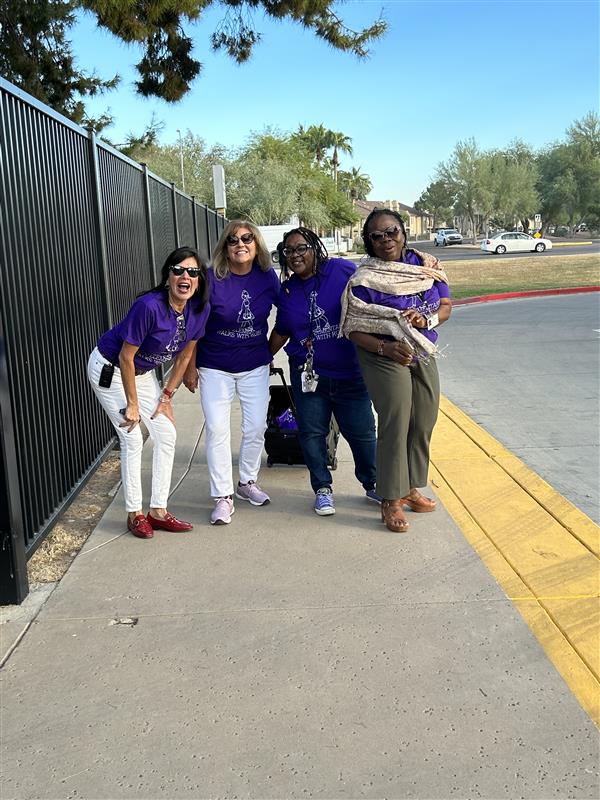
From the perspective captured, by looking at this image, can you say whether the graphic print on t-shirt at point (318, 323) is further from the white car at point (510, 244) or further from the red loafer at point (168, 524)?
the white car at point (510, 244)

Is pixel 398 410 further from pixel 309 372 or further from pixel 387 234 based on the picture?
pixel 387 234

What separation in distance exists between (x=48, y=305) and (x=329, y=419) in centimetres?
186

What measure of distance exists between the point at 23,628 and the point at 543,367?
25.9 feet

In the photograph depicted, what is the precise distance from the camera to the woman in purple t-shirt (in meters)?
4.32

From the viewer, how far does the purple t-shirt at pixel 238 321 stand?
186 inches

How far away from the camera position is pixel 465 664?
10.3 feet

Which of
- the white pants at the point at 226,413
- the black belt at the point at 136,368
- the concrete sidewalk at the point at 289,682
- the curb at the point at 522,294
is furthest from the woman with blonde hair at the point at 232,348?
the curb at the point at 522,294

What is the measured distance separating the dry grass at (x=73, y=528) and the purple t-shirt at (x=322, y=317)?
170 centimetres

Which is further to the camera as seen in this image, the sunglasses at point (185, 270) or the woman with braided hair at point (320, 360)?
the woman with braided hair at point (320, 360)

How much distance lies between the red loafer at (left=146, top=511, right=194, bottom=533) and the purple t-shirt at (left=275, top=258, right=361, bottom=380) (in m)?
1.21

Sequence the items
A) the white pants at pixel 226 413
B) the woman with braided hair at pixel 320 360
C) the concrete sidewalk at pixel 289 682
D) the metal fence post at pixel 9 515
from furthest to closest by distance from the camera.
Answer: the white pants at pixel 226 413 < the woman with braided hair at pixel 320 360 < the metal fence post at pixel 9 515 < the concrete sidewalk at pixel 289 682

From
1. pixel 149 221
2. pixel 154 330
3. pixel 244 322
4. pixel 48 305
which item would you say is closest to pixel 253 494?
pixel 244 322

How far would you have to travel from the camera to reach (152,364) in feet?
14.9

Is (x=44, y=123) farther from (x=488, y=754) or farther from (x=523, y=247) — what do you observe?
(x=523, y=247)
